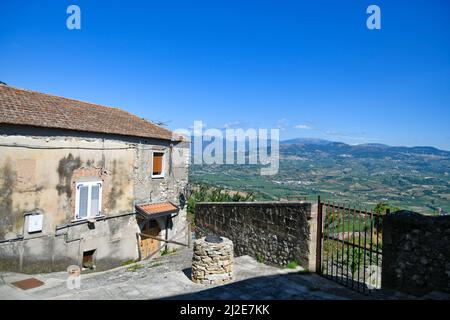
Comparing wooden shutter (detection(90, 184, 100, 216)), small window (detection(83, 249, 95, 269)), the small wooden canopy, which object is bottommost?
small window (detection(83, 249, 95, 269))

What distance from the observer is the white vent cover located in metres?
10.8

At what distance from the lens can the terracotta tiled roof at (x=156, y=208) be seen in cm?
1473

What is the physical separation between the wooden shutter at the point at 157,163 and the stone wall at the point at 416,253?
11819 mm

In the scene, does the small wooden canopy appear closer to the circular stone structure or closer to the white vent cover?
the white vent cover

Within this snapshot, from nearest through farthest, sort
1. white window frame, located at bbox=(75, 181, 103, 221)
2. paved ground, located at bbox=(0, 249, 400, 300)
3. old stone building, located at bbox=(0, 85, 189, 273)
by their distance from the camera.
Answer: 1. paved ground, located at bbox=(0, 249, 400, 300)
2. old stone building, located at bbox=(0, 85, 189, 273)
3. white window frame, located at bbox=(75, 181, 103, 221)

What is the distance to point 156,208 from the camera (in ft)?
51.0

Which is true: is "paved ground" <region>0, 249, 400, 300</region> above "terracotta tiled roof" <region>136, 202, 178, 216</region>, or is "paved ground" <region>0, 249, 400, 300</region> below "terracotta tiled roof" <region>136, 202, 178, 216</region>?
below

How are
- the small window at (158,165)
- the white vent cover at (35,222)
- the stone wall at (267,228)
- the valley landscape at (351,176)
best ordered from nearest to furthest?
the stone wall at (267,228), the white vent cover at (35,222), the small window at (158,165), the valley landscape at (351,176)

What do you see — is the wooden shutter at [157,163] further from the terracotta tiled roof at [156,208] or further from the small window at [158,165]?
the terracotta tiled roof at [156,208]

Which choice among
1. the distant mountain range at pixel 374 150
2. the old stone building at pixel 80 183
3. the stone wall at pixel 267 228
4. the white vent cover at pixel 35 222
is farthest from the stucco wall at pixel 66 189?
the distant mountain range at pixel 374 150

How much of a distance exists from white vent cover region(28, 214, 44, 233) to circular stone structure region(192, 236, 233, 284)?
657 centimetres

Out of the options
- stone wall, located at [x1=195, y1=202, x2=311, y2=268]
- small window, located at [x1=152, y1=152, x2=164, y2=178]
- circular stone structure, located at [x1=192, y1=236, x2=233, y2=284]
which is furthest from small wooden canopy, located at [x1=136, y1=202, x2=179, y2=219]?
circular stone structure, located at [x1=192, y1=236, x2=233, y2=284]
